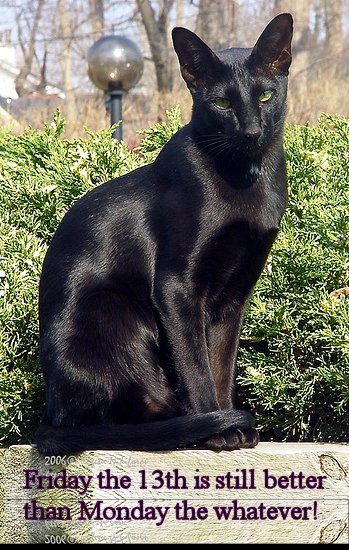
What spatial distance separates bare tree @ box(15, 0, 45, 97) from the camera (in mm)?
15395

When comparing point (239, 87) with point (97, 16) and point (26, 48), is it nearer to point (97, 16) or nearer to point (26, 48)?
point (97, 16)

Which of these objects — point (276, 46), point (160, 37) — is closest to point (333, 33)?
point (160, 37)

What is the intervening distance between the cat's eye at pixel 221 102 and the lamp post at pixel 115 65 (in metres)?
4.66

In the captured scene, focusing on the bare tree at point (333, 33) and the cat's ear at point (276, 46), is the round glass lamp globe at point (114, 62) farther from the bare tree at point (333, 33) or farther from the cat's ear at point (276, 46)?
the bare tree at point (333, 33)

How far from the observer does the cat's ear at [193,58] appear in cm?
237

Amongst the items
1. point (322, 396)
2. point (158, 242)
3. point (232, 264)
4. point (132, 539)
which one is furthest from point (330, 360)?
point (132, 539)

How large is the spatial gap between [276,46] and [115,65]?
481 cm

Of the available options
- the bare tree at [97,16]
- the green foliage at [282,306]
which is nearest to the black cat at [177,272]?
the green foliage at [282,306]

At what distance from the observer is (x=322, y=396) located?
2770 millimetres

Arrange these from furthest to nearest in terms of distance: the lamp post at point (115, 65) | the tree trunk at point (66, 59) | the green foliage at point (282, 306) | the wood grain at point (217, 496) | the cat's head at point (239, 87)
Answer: the tree trunk at point (66, 59) < the lamp post at point (115, 65) < the green foliage at point (282, 306) < the cat's head at point (239, 87) < the wood grain at point (217, 496)

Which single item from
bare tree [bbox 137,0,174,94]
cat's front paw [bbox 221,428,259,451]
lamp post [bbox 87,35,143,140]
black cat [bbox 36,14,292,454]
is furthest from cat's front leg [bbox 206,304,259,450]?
bare tree [bbox 137,0,174,94]

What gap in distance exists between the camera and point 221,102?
2338 millimetres

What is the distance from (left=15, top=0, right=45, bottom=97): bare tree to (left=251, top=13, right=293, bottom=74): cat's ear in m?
13.8

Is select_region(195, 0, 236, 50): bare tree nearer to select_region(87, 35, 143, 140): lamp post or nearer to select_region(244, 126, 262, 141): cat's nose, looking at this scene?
select_region(87, 35, 143, 140): lamp post
